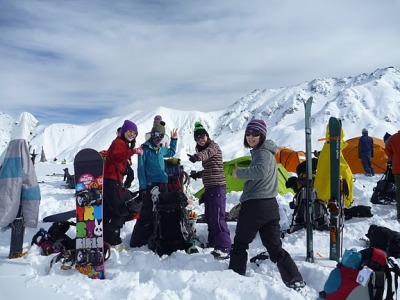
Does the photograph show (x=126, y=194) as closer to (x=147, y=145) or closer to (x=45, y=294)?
(x=147, y=145)

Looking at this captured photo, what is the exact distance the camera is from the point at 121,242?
576cm

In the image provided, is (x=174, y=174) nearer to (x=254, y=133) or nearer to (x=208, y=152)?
(x=208, y=152)

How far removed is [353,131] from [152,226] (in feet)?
689

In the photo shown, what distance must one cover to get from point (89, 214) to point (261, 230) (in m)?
2.31

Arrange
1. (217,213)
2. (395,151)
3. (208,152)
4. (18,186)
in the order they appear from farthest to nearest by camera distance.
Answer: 1. (395,151)
2. (217,213)
3. (208,152)
4. (18,186)

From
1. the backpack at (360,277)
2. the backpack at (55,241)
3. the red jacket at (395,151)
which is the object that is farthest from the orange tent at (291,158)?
the backpack at (360,277)

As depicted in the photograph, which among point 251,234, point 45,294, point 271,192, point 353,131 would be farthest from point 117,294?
point 353,131

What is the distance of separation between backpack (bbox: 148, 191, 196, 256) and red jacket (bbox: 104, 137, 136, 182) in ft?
2.47

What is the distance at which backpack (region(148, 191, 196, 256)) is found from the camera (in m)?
5.34

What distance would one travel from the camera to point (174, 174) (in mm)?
6953

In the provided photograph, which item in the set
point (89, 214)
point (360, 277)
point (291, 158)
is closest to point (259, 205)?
point (360, 277)

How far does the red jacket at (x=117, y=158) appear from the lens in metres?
5.41

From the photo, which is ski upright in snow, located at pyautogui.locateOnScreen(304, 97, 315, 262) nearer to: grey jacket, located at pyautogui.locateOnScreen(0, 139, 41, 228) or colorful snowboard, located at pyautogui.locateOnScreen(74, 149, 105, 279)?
colorful snowboard, located at pyautogui.locateOnScreen(74, 149, 105, 279)

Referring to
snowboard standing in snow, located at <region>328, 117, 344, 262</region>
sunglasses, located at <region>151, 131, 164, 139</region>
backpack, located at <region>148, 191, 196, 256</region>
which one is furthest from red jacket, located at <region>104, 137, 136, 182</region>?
snowboard standing in snow, located at <region>328, 117, 344, 262</region>
